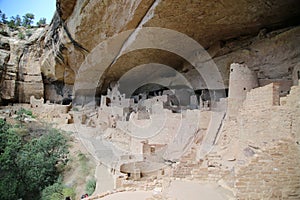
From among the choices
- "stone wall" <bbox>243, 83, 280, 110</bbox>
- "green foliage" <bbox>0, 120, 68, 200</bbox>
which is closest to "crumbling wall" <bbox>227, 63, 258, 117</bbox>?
"stone wall" <bbox>243, 83, 280, 110</bbox>

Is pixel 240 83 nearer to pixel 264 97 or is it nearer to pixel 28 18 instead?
pixel 264 97

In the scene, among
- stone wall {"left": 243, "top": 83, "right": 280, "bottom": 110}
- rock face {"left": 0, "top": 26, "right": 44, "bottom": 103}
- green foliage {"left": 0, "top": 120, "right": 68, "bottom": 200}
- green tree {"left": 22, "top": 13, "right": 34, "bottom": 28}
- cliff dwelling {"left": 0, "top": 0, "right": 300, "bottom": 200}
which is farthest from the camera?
green tree {"left": 22, "top": 13, "right": 34, "bottom": 28}

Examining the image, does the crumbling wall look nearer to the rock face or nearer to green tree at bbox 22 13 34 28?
the rock face

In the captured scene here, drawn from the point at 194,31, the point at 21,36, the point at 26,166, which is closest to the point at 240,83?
the point at 194,31

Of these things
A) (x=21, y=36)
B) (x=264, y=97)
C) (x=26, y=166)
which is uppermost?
(x=21, y=36)

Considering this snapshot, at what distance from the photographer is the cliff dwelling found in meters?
3.41

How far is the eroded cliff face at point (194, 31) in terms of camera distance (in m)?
6.70

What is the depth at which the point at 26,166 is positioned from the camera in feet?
28.7

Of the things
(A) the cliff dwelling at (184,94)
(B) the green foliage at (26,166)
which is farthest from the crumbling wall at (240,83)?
(B) the green foliage at (26,166)

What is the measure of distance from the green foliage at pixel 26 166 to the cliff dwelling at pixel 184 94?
0.83m

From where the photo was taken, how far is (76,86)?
1653 centimetres

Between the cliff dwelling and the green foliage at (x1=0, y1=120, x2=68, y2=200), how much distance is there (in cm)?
83

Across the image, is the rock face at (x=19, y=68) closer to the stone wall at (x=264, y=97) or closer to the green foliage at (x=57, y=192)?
the green foliage at (x=57, y=192)

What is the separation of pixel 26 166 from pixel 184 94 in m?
7.65
